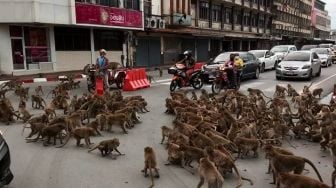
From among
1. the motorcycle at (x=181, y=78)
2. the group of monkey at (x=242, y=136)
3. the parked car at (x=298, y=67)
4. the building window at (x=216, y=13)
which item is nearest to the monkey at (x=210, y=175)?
the group of monkey at (x=242, y=136)

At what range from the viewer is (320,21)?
122 meters

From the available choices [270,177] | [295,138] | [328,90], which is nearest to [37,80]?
[328,90]

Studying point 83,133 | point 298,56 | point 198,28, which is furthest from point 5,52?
point 198,28

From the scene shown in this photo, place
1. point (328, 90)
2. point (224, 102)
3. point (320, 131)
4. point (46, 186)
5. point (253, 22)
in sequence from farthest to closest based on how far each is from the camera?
point (253, 22) < point (328, 90) < point (224, 102) < point (320, 131) < point (46, 186)

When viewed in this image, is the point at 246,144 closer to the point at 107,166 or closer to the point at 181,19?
the point at 107,166

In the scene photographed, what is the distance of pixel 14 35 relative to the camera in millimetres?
25938

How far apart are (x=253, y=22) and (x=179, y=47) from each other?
26.6 metres

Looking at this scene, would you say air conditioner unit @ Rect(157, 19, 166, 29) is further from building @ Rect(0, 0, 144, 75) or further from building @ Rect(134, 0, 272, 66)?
building @ Rect(0, 0, 144, 75)

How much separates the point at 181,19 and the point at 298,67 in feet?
60.7

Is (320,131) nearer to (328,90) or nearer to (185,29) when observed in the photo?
(328,90)

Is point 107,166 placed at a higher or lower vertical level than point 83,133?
lower

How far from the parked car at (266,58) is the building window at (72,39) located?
1216cm

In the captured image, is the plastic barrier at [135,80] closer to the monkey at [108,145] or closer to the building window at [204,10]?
the monkey at [108,145]

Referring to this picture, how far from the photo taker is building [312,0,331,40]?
11397 centimetres
